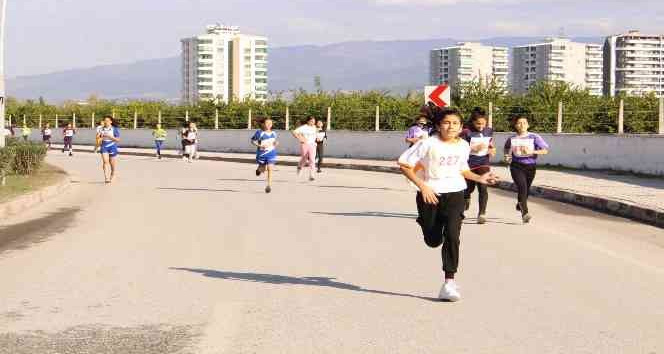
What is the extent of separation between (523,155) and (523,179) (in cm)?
34

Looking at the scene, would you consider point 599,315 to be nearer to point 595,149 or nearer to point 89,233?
point 89,233

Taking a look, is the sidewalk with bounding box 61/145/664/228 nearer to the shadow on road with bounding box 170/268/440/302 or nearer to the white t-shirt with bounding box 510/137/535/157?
the white t-shirt with bounding box 510/137/535/157

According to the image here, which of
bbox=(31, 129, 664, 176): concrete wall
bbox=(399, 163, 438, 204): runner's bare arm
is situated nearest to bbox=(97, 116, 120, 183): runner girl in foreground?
bbox=(31, 129, 664, 176): concrete wall

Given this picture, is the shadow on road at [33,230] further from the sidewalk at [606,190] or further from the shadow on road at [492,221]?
the sidewalk at [606,190]

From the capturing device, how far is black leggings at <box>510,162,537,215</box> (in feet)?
47.2

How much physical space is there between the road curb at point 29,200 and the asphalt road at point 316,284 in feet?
1.17

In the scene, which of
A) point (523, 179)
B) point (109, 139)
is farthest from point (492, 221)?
point (109, 139)

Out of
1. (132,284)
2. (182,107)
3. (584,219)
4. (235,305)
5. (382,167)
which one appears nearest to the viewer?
(235,305)

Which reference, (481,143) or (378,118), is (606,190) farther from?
(378,118)

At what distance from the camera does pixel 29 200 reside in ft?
58.2

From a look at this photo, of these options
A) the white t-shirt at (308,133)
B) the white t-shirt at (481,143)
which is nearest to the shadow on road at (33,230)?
the white t-shirt at (481,143)

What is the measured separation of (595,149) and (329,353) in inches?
924

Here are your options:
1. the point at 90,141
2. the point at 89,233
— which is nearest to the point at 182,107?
the point at 90,141

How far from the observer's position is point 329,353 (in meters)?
6.00
